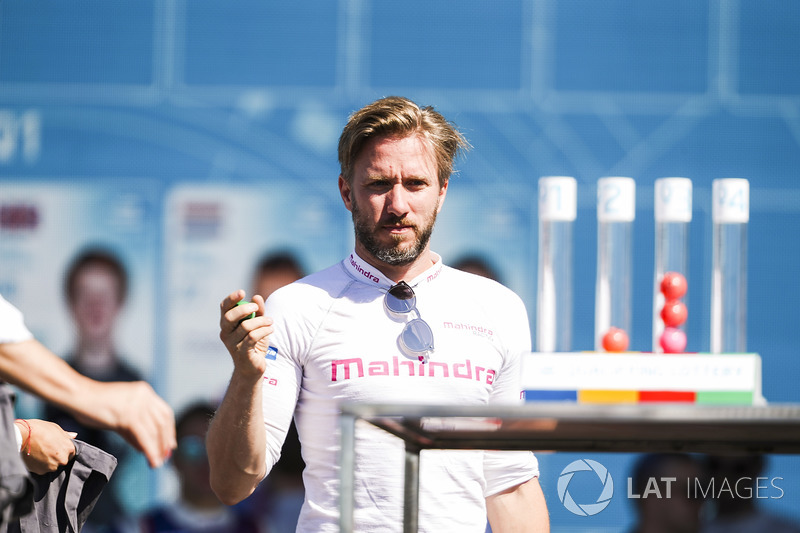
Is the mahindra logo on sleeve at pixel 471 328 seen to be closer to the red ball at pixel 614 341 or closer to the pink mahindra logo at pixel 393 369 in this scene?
the pink mahindra logo at pixel 393 369

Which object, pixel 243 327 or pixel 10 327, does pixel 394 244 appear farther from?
pixel 10 327

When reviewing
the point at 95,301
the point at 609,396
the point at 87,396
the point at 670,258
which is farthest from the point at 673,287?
the point at 95,301

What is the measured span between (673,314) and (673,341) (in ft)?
0.28

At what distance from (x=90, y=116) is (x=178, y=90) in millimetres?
347

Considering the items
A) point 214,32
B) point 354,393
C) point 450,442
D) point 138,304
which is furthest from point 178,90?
point 450,442

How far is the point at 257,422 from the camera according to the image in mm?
1539

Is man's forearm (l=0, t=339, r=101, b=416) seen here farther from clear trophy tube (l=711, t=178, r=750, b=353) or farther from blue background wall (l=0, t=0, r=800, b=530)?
blue background wall (l=0, t=0, r=800, b=530)

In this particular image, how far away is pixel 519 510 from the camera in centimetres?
175

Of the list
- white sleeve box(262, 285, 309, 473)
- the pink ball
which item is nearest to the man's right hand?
white sleeve box(262, 285, 309, 473)

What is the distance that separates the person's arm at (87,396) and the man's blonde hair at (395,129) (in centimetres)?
69

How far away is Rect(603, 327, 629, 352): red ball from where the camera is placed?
1290mm

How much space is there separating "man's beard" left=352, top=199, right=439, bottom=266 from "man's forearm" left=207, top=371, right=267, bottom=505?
40 cm

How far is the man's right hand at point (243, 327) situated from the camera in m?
1.35

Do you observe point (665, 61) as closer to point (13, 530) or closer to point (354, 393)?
point (354, 393)
